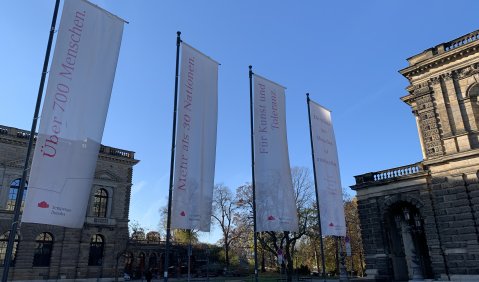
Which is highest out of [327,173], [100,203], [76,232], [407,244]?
[100,203]

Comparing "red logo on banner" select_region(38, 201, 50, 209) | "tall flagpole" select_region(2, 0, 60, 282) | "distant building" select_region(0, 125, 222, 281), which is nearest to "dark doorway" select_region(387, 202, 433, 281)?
"distant building" select_region(0, 125, 222, 281)

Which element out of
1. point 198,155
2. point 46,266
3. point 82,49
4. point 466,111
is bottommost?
point 46,266

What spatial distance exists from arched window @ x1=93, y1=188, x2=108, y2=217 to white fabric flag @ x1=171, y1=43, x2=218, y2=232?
1051 inches

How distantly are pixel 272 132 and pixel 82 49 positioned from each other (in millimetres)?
9946

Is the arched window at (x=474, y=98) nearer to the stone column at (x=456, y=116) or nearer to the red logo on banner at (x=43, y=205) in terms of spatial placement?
the stone column at (x=456, y=116)

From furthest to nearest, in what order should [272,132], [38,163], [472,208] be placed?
[472,208] < [272,132] < [38,163]

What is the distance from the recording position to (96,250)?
38625 millimetres

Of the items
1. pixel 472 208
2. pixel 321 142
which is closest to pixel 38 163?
A: pixel 321 142

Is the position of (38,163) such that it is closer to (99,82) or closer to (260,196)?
(99,82)

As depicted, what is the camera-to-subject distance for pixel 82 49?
42.8 ft

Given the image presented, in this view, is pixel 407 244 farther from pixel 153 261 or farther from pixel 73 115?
pixel 153 261

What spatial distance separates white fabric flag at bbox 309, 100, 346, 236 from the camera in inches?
831

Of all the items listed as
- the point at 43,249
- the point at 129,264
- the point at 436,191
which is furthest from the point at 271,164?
the point at 129,264

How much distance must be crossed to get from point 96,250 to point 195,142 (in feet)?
91.6
